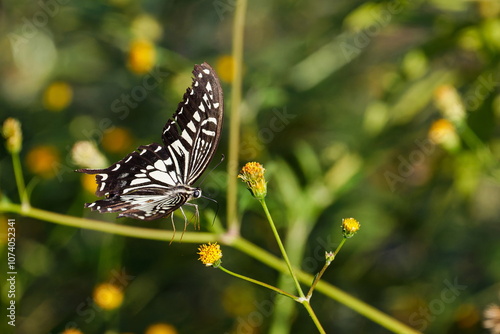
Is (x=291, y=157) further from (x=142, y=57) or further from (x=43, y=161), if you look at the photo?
(x=43, y=161)

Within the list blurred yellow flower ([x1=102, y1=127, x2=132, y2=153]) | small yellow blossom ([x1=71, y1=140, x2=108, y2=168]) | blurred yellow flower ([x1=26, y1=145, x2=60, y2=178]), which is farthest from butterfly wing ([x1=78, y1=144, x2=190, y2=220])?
blurred yellow flower ([x1=26, y1=145, x2=60, y2=178])

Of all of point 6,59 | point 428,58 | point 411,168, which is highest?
point 428,58

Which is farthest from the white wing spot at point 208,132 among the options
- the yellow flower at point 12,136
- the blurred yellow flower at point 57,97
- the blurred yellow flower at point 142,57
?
the blurred yellow flower at point 57,97

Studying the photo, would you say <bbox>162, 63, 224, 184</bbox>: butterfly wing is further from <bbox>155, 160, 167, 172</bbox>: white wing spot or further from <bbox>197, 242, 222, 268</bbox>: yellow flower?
<bbox>197, 242, 222, 268</bbox>: yellow flower

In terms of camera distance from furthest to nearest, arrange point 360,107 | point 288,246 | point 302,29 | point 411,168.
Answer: point 302,29
point 360,107
point 411,168
point 288,246

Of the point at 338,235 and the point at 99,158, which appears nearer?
the point at 99,158

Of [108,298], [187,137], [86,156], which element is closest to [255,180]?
[187,137]

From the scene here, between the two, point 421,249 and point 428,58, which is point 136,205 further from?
point 421,249

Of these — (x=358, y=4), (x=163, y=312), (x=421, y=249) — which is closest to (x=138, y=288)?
(x=163, y=312)
